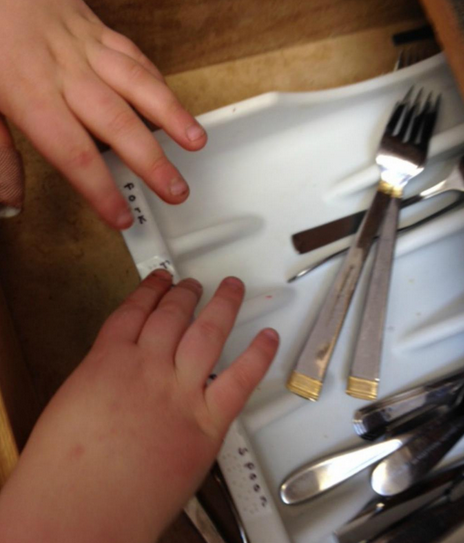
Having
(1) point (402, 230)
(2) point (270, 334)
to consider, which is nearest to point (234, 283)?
(2) point (270, 334)

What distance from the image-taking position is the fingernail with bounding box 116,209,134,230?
0.34 m

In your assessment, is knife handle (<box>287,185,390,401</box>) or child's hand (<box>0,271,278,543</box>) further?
knife handle (<box>287,185,390,401</box>)

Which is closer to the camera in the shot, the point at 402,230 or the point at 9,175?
the point at 9,175

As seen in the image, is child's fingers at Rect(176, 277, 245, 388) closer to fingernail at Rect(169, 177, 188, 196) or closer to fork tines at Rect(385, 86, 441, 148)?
fingernail at Rect(169, 177, 188, 196)

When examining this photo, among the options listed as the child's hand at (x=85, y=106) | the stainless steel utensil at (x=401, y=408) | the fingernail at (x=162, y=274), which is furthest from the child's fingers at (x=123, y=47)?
the stainless steel utensil at (x=401, y=408)

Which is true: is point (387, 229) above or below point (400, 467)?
above

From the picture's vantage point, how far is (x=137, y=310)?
0.34m

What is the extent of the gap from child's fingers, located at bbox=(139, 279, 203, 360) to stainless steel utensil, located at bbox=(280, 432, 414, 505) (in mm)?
148

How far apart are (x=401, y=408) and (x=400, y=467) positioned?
44 millimetres

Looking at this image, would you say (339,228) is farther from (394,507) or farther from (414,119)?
(394,507)

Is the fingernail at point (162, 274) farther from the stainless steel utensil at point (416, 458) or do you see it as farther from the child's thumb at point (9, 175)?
the stainless steel utensil at point (416, 458)

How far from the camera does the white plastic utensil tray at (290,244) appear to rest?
38 cm

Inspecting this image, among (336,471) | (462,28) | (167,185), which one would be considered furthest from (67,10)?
(336,471)

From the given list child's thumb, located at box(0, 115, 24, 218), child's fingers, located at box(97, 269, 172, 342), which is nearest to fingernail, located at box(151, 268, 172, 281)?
child's fingers, located at box(97, 269, 172, 342)
